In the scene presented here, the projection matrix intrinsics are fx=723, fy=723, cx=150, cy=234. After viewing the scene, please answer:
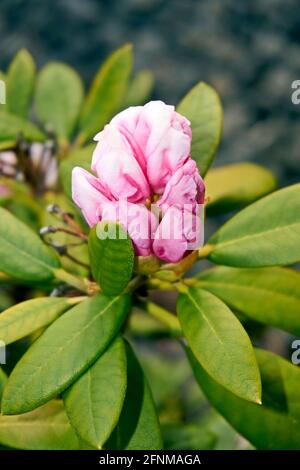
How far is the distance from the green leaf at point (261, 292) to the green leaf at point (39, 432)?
29cm

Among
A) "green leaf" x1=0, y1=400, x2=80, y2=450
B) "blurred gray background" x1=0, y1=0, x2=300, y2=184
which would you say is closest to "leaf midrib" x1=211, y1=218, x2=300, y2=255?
"green leaf" x1=0, y1=400, x2=80, y2=450

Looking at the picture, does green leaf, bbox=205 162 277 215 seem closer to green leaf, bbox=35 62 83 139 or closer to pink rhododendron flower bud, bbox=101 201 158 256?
green leaf, bbox=35 62 83 139

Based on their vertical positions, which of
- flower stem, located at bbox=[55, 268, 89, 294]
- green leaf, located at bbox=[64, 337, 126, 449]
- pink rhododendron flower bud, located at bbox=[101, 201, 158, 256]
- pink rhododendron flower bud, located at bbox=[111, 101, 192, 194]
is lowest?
green leaf, located at bbox=[64, 337, 126, 449]

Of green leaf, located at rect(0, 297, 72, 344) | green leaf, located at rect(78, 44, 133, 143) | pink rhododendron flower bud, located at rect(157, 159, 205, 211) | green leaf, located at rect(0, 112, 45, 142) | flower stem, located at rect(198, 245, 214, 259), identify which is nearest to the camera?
pink rhododendron flower bud, located at rect(157, 159, 205, 211)

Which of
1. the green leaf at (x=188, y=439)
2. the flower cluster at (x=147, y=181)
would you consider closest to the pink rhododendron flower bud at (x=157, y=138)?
the flower cluster at (x=147, y=181)

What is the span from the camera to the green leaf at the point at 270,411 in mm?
1044

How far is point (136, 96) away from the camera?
63.4 inches

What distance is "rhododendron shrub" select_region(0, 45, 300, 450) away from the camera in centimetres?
85

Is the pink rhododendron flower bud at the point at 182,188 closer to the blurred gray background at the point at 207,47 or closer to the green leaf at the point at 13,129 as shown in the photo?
the green leaf at the point at 13,129

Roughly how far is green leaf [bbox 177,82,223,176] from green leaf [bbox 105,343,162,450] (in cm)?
33

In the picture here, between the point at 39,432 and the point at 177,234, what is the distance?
1.25 feet
